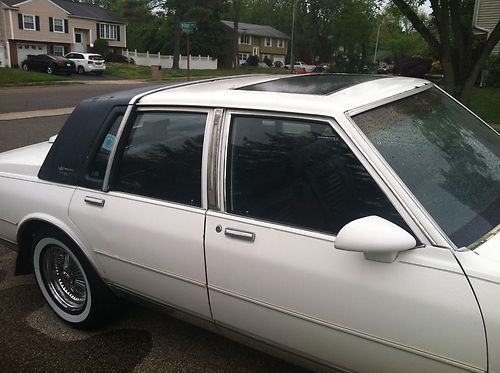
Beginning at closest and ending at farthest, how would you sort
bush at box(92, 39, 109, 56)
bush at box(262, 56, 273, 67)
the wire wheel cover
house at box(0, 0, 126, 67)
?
the wire wheel cover
house at box(0, 0, 126, 67)
bush at box(92, 39, 109, 56)
bush at box(262, 56, 273, 67)

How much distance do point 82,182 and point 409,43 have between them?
7832cm

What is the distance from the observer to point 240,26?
239 ft

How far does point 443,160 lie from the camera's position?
7.56 ft

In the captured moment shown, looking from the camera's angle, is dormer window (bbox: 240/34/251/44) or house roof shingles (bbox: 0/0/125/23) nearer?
house roof shingles (bbox: 0/0/125/23)

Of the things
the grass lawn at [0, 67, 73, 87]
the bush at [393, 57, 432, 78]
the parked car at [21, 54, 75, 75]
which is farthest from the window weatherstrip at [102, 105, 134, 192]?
the bush at [393, 57, 432, 78]

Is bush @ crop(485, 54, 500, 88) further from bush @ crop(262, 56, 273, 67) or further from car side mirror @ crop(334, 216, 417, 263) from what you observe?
bush @ crop(262, 56, 273, 67)

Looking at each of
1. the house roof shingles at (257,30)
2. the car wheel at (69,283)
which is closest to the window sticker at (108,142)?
the car wheel at (69,283)

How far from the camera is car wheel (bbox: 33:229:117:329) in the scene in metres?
3.06

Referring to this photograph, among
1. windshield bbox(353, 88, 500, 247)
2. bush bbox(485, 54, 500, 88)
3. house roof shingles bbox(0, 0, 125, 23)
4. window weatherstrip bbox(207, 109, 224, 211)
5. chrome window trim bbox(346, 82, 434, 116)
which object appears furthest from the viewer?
house roof shingles bbox(0, 0, 125, 23)

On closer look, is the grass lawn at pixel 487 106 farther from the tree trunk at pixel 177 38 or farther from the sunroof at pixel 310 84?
the tree trunk at pixel 177 38

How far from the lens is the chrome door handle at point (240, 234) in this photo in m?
2.26

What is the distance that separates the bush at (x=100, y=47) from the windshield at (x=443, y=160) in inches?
1968

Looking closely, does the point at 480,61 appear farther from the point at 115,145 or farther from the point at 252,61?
the point at 252,61

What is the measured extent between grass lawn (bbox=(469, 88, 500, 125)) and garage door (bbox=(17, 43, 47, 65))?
37.2 meters
